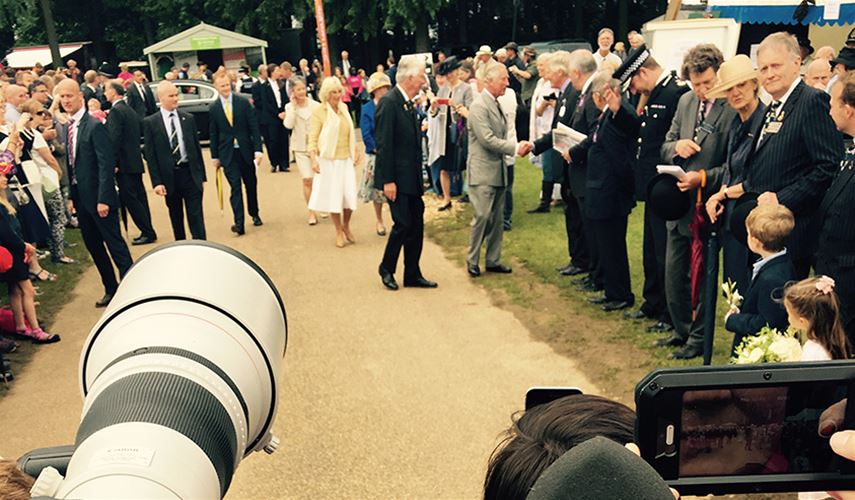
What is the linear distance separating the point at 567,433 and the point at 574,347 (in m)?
4.93

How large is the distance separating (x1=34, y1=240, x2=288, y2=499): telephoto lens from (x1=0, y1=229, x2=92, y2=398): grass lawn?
511 centimetres

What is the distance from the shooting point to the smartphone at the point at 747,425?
4.92ft

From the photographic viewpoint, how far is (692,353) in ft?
19.2

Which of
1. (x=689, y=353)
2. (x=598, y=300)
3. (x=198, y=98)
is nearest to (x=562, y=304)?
(x=598, y=300)

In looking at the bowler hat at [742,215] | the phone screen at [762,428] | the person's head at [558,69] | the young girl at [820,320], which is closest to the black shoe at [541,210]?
the person's head at [558,69]

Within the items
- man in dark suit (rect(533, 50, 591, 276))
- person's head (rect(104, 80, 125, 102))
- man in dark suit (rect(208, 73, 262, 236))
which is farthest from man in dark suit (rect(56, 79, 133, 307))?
man in dark suit (rect(533, 50, 591, 276))

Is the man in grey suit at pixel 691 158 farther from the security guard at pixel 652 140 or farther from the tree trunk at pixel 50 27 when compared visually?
the tree trunk at pixel 50 27

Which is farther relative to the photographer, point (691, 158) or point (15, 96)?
point (15, 96)

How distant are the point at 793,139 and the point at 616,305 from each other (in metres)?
2.49

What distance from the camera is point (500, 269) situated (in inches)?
327

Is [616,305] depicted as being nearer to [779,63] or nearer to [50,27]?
[779,63]

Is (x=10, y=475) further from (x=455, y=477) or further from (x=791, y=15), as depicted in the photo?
(x=791, y=15)

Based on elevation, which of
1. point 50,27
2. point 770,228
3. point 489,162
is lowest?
point 489,162

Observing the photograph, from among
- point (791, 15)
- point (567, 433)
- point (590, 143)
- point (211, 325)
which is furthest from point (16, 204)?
point (791, 15)
